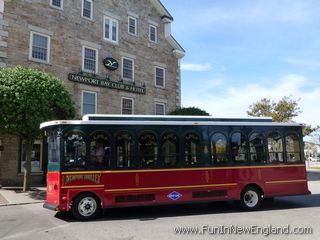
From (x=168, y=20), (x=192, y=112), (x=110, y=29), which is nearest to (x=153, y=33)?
(x=168, y=20)

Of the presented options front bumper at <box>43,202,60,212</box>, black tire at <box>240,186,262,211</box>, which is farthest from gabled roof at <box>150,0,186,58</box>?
front bumper at <box>43,202,60,212</box>

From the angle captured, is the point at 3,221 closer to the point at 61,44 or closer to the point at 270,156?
the point at 270,156

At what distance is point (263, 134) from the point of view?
982 cm

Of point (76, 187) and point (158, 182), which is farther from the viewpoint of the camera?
point (158, 182)

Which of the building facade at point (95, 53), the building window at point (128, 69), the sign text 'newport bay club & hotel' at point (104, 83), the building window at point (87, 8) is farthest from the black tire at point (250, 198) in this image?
the building window at point (87, 8)

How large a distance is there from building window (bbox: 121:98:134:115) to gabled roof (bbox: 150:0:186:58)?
661 cm

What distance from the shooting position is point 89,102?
18.8 metres

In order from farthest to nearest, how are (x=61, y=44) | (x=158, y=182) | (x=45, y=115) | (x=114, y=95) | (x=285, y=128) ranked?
(x=114, y=95), (x=61, y=44), (x=45, y=115), (x=285, y=128), (x=158, y=182)

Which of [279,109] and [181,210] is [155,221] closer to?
[181,210]

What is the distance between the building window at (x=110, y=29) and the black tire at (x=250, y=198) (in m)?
15.0

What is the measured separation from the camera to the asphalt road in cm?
645

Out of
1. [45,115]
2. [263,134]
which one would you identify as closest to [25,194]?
[45,115]

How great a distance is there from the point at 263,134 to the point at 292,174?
68.5 inches

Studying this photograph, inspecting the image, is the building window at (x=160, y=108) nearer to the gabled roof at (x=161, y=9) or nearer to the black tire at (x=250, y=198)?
the gabled roof at (x=161, y=9)
